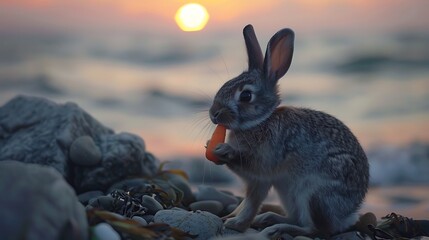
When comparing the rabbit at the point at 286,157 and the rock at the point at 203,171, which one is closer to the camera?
the rabbit at the point at 286,157

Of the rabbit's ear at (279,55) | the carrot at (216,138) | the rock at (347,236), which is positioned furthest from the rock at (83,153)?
the rock at (347,236)

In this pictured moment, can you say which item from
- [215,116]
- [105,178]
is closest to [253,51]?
[215,116]

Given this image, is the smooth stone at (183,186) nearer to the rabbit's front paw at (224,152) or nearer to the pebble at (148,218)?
the pebble at (148,218)

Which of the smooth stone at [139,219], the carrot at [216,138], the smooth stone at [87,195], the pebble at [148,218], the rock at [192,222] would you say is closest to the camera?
the rock at [192,222]

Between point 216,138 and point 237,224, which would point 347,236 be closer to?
point 237,224

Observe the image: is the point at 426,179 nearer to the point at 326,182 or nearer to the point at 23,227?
the point at 326,182

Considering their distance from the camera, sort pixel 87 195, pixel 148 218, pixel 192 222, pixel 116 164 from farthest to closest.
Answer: pixel 116 164 < pixel 87 195 < pixel 148 218 < pixel 192 222

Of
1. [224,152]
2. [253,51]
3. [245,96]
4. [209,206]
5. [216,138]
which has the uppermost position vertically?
[253,51]
